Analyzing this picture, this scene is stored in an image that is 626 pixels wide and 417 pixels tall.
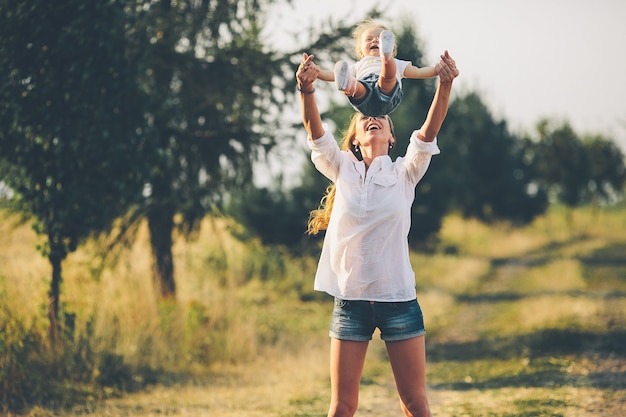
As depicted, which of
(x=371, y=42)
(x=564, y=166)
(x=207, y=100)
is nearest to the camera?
(x=371, y=42)

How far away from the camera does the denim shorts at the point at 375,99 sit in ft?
12.3

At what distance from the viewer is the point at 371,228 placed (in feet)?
12.7

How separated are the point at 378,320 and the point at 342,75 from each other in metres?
1.22

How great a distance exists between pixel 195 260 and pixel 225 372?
16.3ft

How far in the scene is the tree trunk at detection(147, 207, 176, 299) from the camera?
34.0 ft

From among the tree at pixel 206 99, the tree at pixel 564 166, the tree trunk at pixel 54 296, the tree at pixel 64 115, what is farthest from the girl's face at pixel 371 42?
the tree at pixel 564 166

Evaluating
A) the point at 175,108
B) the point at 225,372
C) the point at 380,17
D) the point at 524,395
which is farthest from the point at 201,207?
the point at 524,395

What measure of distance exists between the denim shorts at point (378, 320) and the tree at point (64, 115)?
3.95 metres

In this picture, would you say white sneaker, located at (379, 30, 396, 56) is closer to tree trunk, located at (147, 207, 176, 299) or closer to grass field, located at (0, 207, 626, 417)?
grass field, located at (0, 207, 626, 417)

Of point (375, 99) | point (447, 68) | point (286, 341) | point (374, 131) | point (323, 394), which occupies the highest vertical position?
point (447, 68)

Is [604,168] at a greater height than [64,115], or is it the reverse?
[604,168]

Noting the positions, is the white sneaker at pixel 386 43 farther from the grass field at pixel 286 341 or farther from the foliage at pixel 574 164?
the foliage at pixel 574 164

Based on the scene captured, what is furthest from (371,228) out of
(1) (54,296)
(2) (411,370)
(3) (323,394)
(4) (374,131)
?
(1) (54,296)

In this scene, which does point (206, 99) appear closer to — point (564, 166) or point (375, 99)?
point (375, 99)
